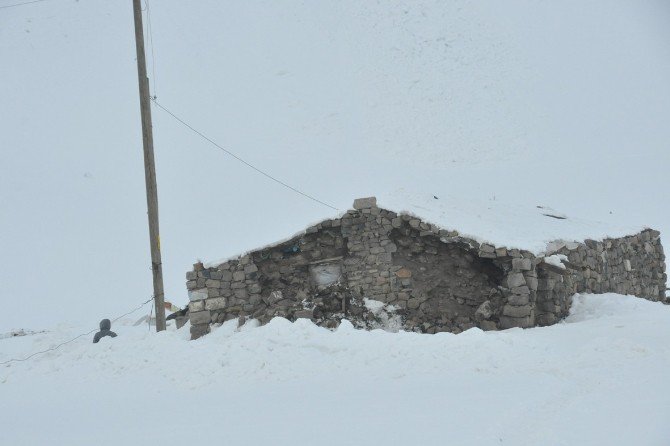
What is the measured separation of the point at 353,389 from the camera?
23.3 feet

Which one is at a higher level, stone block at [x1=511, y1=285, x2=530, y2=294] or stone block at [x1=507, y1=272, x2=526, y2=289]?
stone block at [x1=507, y1=272, x2=526, y2=289]

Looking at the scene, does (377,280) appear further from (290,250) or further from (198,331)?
(198,331)

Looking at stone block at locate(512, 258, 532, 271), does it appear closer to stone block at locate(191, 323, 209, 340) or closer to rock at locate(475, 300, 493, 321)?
rock at locate(475, 300, 493, 321)

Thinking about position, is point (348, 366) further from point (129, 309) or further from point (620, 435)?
point (129, 309)

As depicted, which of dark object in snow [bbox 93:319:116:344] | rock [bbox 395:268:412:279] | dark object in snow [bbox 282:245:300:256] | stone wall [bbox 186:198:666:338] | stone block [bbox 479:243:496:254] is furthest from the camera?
dark object in snow [bbox 282:245:300:256]

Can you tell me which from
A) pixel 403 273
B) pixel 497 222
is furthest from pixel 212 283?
pixel 497 222

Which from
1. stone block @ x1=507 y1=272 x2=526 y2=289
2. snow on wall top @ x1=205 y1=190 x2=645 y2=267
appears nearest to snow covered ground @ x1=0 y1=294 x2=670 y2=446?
stone block @ x1=507 y1=272 x2=526 y2=289

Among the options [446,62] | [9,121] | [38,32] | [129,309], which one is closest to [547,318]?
[129,309]

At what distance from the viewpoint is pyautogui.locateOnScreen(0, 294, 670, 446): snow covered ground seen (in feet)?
19.3

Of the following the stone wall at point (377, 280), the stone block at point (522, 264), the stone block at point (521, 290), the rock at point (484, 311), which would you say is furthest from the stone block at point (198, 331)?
the stone block at point (522, 264)

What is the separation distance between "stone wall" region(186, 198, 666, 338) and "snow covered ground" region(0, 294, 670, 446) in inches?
52.6

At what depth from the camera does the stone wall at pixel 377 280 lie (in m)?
10.8

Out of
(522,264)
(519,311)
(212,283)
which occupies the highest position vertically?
(212,283)

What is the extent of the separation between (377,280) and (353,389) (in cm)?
417
